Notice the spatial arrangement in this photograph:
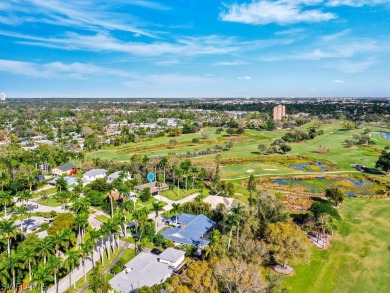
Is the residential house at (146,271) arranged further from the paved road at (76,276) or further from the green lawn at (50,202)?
the green lawn at (50,202)

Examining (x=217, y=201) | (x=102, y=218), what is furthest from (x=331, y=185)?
(x=102, y=218)

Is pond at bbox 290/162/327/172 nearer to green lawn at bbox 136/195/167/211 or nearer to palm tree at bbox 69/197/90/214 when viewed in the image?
green lawn at bbox 136/195/167/211

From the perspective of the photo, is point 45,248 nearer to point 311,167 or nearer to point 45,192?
point 45,192

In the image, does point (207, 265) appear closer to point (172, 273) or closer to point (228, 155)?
point (172, 273)

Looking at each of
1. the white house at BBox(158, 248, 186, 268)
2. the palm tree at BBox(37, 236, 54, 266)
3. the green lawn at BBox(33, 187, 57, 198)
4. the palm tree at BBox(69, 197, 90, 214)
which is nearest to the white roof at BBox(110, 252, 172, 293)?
the white house at BBox(158, 248, 186, 268)

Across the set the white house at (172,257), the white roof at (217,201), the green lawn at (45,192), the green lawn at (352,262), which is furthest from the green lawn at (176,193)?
the green lawn at (352,262)

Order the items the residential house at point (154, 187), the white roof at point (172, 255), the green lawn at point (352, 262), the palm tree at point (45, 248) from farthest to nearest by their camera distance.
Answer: the residential house at point (154, 187)
the white roof at point (172, 255)
the green lawn at point (352, 262)
the palm tree at point (45, 248)
